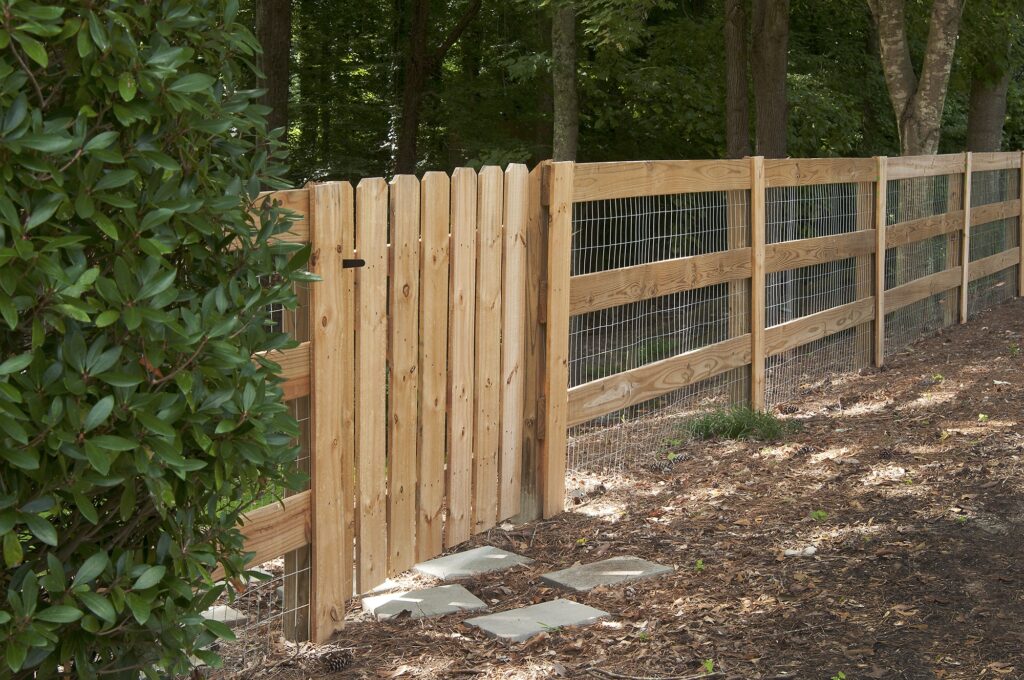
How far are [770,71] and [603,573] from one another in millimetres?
9468

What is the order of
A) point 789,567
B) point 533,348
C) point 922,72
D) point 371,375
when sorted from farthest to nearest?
1. point 922,72
2. point 533,348
3. point 789,567
4. point 371,375

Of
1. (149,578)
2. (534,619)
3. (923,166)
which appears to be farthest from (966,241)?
(149,578)

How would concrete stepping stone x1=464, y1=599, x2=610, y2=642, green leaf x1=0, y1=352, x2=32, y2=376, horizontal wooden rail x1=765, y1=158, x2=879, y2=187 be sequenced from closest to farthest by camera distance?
1. green leaf x1=0, y1=352, x2=32, y2=376
2. concrete stepping stone x1=464, y1=599, x2=610, y2=642
3. horizontal wooden rail x1=765, y1=158, x2=879, y2=187

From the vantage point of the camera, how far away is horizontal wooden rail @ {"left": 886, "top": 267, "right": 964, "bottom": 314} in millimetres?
10000

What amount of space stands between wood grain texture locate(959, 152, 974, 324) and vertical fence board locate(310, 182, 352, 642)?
29.8ft

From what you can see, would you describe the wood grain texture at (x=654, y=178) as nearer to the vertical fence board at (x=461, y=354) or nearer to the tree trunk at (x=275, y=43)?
the vertical fence board at (x=461, y=354)

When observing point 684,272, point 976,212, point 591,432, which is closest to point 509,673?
point 591,432

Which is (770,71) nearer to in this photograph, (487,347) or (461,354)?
(487,347)

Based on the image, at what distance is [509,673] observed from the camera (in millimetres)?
3893

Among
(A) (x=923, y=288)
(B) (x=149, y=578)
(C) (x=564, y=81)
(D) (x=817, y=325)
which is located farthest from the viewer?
(C) (x=564, y=81)

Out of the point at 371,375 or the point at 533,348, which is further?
the point at 533,348

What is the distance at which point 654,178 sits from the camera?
654 centimetres

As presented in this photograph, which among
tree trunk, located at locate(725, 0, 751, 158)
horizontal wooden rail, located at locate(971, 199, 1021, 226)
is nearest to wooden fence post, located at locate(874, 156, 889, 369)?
Result: horizontal wooden rail, located at locate(971, 199, 1021, 226)

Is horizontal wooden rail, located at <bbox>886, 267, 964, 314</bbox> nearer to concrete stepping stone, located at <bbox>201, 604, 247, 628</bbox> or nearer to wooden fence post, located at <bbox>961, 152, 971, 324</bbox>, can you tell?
wooden fence post, located at <bbox>961, 152, 971, 324</bbox>
